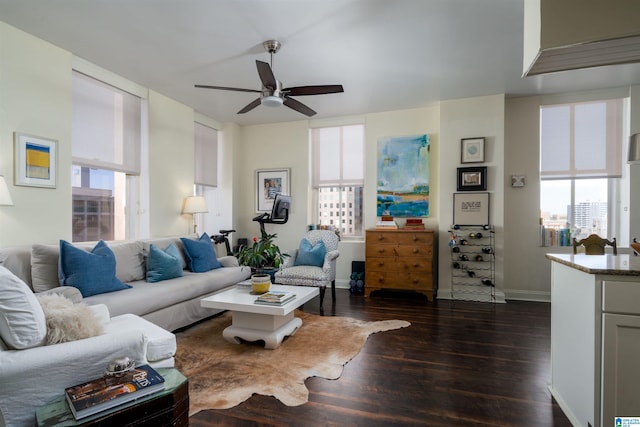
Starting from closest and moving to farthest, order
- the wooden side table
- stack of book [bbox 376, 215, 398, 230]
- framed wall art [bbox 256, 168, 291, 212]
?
the wooden side table → stack of book [bbox 376, 215, 398, 230] → framed wall art [bbox 256, 168, 291, 212]

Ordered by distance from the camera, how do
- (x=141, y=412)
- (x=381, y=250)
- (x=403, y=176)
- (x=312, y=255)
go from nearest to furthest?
1. (x=141, y=412)
2. (x=312, y=255)
3. (x=381, y=250)
4. (x=403, y=176)

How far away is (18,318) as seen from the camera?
52.4 inches

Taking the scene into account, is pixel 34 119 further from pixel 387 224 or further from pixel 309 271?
pixel 387 224

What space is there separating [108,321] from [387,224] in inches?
139

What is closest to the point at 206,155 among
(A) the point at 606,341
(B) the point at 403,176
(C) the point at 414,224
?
(B) the point at 403,176

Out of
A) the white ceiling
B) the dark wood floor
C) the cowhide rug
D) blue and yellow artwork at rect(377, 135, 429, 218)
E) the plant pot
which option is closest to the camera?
the dark wood floor

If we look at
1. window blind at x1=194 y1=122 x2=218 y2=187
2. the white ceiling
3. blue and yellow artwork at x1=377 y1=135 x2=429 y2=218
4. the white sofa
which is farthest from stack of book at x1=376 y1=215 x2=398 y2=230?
window blind at x1=194 y1=122 x2=218 y2=187

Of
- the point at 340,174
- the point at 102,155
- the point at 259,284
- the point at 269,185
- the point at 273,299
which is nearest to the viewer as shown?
the point at 273,299

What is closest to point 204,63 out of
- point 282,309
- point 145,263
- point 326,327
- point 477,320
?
point 145,263

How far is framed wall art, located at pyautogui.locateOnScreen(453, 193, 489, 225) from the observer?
4.41 meters

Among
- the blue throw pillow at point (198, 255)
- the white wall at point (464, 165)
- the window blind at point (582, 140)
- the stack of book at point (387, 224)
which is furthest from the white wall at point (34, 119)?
the window blind at point (582, 140)

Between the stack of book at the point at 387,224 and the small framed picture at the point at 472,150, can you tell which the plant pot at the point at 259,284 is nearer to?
the stack of book at the point at 387,224

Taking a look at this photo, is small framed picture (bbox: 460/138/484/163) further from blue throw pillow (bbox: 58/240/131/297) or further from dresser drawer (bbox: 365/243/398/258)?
blue throw pillow (bbox: 58/240/131/297)

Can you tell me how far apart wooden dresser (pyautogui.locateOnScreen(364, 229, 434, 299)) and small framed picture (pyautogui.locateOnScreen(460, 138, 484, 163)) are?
45.6 inches
